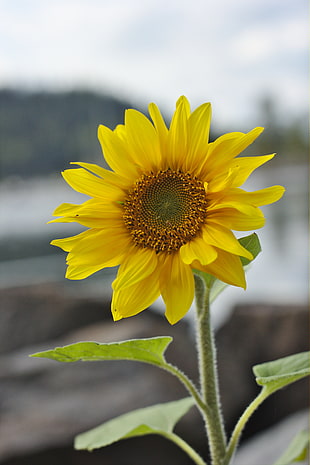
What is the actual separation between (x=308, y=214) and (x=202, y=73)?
1279 millimetres

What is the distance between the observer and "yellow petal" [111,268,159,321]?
1.12 feet

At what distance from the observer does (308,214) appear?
8.20 feet

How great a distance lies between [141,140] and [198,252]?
89mm

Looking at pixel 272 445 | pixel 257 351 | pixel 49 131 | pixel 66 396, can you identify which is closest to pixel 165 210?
pixel 272 445

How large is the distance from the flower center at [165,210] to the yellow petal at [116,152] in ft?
0.04

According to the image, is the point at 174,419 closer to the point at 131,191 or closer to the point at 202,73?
the point at 131,191

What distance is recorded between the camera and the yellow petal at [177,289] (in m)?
0.33

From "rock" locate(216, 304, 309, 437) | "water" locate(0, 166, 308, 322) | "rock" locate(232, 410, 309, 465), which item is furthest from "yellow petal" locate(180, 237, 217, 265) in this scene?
"water" locate(0, 166, 308, 322)

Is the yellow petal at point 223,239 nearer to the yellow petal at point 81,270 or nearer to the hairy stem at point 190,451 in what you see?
the yellow petal at point 81,270

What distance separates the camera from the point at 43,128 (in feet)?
7.52

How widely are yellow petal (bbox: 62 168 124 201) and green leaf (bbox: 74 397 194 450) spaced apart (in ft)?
0.64

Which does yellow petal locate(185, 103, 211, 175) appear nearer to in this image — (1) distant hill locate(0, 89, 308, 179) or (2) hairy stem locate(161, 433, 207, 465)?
(2) hairy stem locate(161, 433, 207, 465)

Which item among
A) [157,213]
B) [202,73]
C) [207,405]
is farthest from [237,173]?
[202,73]

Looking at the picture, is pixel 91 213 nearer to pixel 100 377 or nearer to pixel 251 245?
pixel 251 245
